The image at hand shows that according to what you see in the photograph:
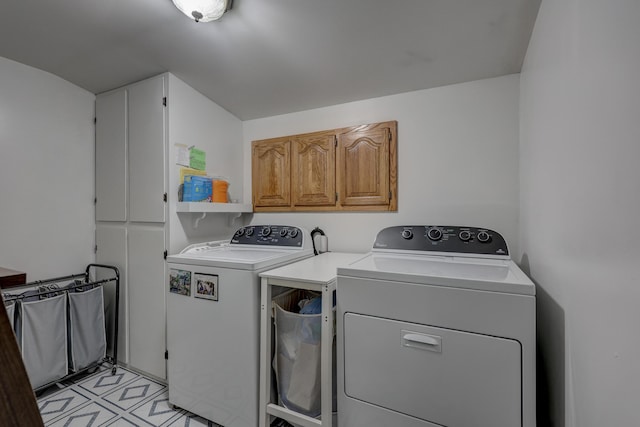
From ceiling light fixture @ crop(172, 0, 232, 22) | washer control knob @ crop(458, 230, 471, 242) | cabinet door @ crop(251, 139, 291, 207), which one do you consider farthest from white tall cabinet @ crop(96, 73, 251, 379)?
washer control knob @ crop(458, 230, 471, 242)

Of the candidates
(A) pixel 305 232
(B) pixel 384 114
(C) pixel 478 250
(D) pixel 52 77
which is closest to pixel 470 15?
(B) pixel 384 114

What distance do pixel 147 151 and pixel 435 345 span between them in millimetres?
2355

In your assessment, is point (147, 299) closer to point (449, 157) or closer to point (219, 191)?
point (219, 191)

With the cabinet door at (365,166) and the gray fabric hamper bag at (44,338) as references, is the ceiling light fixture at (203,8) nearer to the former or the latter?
the cabinet door at (365,166)

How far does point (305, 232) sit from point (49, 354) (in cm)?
201

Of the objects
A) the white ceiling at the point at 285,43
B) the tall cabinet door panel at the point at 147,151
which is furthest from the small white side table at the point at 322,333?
the white ceiling at the point at 285,43

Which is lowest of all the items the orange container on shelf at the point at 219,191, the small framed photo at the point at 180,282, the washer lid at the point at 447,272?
the small framed photo at the point at 180,282

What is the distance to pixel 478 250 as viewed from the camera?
5.34 feet

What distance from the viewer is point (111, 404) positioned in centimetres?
197

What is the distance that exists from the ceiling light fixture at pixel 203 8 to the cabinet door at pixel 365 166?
1.16m

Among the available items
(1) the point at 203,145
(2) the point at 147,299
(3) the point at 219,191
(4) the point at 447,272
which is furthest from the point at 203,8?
(2) the point at 147,299

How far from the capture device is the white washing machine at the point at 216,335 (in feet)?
5.34

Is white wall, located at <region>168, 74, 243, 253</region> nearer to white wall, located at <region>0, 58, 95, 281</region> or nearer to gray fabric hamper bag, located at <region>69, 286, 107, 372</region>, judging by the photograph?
gray fabric hamper bag, located at <region>69, 286, 107, 372</region>

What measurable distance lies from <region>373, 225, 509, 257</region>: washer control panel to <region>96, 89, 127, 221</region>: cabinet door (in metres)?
2.18
